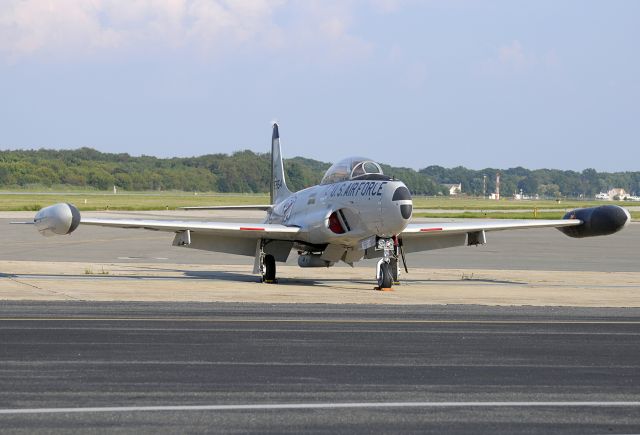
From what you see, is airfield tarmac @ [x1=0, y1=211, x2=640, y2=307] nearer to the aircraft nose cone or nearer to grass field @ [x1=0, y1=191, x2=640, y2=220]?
the aircraft nose cone

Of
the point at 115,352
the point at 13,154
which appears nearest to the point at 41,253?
the point at 115,352

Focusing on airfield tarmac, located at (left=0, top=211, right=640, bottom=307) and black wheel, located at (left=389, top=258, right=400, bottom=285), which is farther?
black wheel, located at (left=389, top=258, right=400, bottom=285)

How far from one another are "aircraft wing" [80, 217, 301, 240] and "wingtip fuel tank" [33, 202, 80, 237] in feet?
2.80

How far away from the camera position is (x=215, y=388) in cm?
890

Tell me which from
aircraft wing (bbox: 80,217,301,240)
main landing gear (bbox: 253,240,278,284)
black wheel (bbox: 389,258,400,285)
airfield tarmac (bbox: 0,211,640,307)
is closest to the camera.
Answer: airfield tarmac (bbox: 0,211,640,307)

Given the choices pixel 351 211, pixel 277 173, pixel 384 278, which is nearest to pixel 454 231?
pixel 351 211

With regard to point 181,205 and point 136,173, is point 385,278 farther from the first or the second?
point 136,173

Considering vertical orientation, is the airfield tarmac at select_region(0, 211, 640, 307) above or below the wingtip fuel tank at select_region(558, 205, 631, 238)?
Result: below

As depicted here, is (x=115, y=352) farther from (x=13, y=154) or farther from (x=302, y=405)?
(x=13, y=154)

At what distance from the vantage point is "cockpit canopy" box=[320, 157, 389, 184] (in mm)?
23439

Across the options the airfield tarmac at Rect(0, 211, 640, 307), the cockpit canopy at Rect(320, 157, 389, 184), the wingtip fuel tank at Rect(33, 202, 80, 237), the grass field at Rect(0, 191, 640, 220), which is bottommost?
the grass field at Rect(0, 191, 640, 220)

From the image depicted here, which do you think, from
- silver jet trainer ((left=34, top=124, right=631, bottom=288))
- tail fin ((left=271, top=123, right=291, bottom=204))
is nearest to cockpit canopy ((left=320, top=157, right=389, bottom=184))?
silver jet trainer ((left=34, top=124, right=631, bottom=288))

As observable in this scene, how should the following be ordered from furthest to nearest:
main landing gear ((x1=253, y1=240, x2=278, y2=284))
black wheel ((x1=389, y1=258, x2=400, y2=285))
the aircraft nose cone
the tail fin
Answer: the tail fin, main landing gear ((x1=253, y1=240, x2=278, y2=284)), black wheel ((x1=389, y1=258, x2=400, y2=285)), the aircraft nose cone

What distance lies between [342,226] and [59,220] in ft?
20.1
